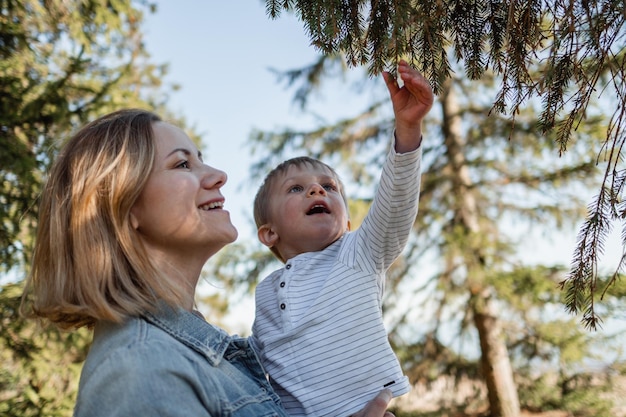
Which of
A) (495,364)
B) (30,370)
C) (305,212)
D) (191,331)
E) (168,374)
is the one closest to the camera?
(168,374)

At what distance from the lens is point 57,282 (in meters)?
1.58

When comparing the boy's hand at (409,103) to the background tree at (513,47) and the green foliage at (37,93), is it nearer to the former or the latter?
the background tree at (513,47)

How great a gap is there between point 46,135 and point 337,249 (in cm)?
501

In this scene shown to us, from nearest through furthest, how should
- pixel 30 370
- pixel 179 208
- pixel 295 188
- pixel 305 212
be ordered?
pixel 179 208
pixel 305 212
pixel 295 188
pixel 30 370

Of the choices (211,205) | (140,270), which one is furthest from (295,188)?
(140,270)

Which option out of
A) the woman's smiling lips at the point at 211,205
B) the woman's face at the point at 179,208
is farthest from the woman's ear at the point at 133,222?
the woman's smiling lips at the point at 211,205

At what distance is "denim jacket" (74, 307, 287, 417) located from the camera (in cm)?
130

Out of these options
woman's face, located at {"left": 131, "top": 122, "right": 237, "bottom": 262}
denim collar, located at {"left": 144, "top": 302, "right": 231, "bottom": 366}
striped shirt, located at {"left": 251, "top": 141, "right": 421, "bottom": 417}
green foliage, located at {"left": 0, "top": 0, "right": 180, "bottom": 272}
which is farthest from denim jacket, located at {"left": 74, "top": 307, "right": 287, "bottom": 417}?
green foliage, located at {"left": 0, "top": 0, "right": 180, "bottom": 272}

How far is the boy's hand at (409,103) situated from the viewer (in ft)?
5.70

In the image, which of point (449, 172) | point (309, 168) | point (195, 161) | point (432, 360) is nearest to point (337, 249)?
point (309, 168)

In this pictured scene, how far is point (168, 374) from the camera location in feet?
4.40

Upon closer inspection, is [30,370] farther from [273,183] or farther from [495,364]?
[495,364]

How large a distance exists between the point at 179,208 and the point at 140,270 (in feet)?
0.66

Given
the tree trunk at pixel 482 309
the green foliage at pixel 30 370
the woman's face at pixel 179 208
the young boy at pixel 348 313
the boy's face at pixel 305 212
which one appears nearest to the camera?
the woman's face at pixel 179 208
